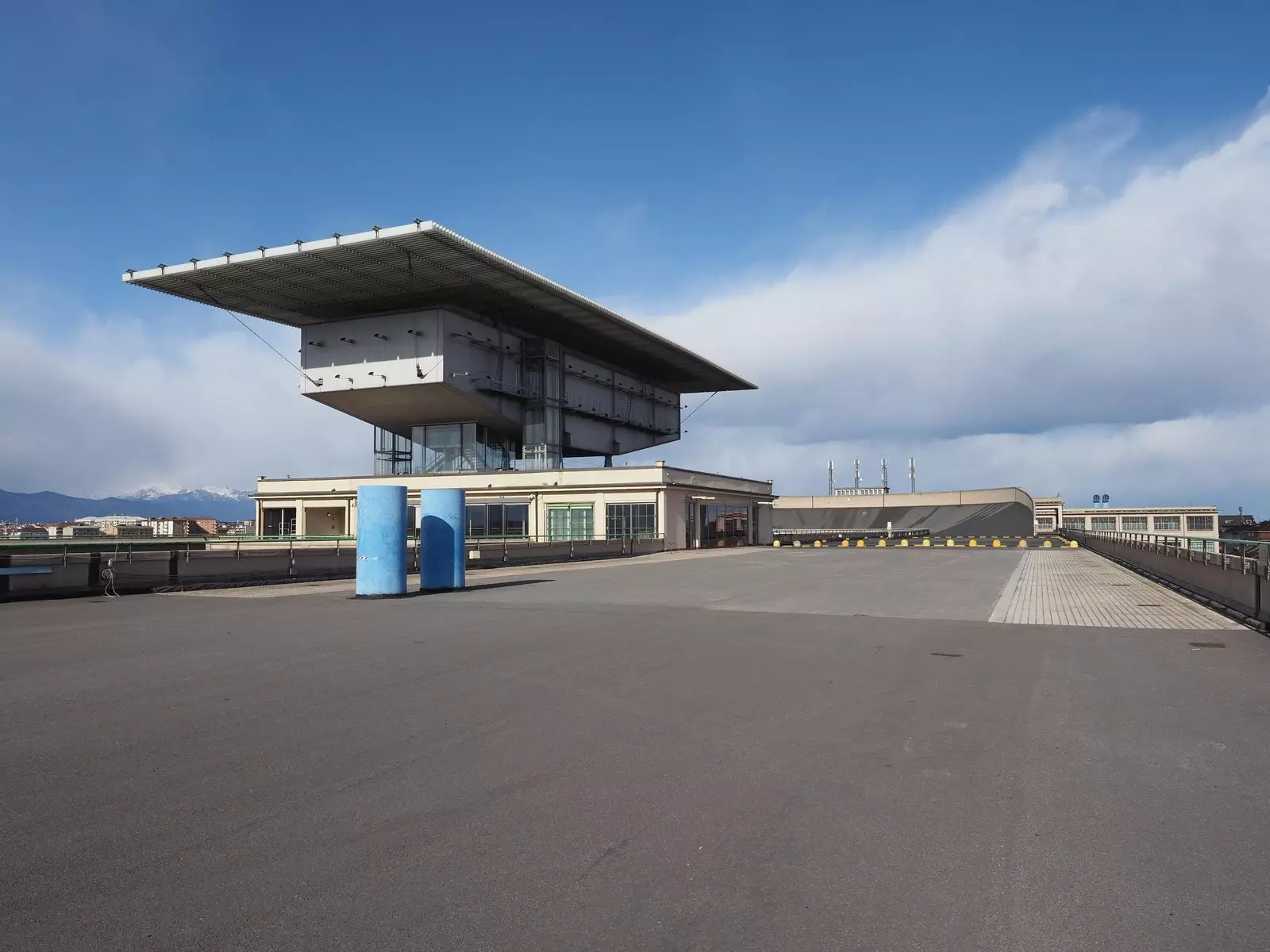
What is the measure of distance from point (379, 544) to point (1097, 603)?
1576 centimetres

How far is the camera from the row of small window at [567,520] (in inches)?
1915

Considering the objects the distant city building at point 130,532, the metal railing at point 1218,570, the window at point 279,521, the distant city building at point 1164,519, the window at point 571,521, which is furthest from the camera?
the distant city building at point 1164,519

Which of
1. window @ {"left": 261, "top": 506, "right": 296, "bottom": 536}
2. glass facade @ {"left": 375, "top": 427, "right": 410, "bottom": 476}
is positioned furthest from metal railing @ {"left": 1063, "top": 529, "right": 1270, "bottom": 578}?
window @ {"left": 261, "top": 506, "right": 296, "bottom": 536}

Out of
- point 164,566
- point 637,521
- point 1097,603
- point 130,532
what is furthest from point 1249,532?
point 130,532

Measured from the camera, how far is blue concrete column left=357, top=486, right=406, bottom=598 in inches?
733

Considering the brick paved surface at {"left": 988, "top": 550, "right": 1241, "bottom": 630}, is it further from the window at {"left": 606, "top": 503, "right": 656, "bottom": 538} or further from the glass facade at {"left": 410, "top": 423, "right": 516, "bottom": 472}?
the glass facade at {"left": 410, "top": 423, "right": 516, "bottom": 472}

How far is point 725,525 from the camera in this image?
57.9m

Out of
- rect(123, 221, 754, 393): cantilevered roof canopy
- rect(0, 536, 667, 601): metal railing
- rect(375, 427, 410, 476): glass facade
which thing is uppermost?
rect(123, 221, 754, 393): cantilevered roof canopy

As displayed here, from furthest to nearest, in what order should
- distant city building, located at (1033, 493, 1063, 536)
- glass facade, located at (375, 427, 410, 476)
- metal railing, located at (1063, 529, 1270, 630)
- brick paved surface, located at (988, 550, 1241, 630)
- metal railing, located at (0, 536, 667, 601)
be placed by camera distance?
distant city building, located at (1033, 493, 1063, 536) → glass facade, located at (375, 427, 410, 476) → metal railing, located at (0, 536, 667, 601) → brick paved surface, located at (988, 550, 1241, 630) → metal railing, located at (1063, 529, 1270, 630)

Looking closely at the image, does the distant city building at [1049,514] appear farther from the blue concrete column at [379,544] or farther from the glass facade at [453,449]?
the blue concrete column at [379,544]

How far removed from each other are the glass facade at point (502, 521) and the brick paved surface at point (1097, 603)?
30.0 meters

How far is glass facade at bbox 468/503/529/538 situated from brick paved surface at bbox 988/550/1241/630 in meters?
30.0

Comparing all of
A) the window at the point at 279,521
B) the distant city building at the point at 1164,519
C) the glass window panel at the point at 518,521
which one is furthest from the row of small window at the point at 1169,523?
the window at the point at 279,521

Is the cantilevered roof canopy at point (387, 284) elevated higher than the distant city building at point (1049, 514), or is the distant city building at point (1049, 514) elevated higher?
the cantilevered roof canopy at point (387, 284)
